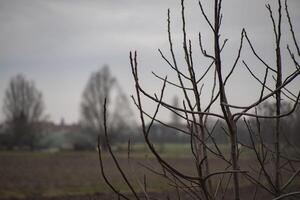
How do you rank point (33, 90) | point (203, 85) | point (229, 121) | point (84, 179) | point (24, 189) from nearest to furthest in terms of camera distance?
point (229, 121)
point (203, 85)
point (24, 189)
point (84, 179)
point (33, 90)

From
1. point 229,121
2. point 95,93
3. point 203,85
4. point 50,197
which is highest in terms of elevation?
point 95,93

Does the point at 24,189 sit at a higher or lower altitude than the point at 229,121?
lower

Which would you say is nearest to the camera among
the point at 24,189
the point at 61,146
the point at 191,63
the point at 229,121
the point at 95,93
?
the point at 229,121

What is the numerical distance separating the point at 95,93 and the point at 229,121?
51.5 m

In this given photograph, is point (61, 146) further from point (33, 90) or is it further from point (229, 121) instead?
point (229, 121)

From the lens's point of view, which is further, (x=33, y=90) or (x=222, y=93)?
(x=33, y=90)

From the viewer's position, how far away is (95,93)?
2056 inches

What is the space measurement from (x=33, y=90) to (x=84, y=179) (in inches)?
1760

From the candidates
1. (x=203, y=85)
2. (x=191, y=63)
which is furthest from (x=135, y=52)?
(x=203, y=85)

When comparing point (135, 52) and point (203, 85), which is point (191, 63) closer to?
point (203, 85)

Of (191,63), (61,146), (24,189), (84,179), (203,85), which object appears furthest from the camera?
(61,146)

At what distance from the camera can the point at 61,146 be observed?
2190 inches

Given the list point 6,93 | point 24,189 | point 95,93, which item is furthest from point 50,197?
point 6,93

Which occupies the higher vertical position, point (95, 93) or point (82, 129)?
point (95, 93)
